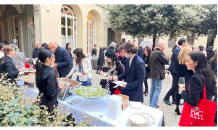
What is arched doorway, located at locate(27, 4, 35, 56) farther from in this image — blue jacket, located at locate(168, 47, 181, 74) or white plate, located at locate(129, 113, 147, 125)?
white plate, located at locate(129, 113, 147, 125)

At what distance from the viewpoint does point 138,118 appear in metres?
1.62

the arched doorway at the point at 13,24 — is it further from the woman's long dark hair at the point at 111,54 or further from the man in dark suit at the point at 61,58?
the woman's long dark hair at the point at 111,54

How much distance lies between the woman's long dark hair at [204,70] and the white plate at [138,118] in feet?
2.63

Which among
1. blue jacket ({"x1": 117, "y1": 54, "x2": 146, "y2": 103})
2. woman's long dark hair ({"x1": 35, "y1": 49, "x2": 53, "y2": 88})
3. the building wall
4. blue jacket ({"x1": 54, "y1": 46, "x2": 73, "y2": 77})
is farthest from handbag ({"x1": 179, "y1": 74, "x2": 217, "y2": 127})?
the building wall

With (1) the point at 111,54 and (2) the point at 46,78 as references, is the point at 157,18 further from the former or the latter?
(2) the point at 46,78

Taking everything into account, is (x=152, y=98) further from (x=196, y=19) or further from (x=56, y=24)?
(x=196, y=19)

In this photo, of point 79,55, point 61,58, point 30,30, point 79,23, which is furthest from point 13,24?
point 79,55

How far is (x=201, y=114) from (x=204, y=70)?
1.66 ft

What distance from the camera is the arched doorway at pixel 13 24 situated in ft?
29.4

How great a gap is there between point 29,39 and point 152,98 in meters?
7.96

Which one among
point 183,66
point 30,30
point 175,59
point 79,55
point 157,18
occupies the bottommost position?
point 183,66

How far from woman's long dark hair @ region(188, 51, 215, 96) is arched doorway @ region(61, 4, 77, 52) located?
8263 mm

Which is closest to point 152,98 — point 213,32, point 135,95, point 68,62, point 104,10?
point 135,95

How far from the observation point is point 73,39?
31.5 ft
